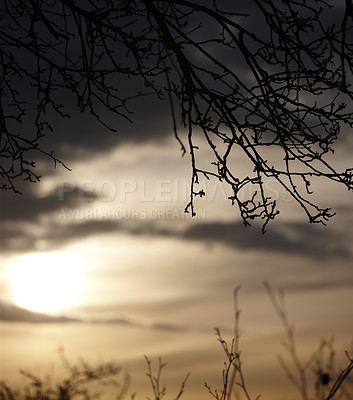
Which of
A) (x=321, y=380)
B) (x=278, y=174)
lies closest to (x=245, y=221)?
(x=278, y=174)

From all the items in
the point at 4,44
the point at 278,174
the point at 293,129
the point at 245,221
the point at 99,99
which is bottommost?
the point at 245,221

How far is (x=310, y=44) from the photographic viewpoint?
651cm

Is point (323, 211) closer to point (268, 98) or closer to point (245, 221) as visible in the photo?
point (245, 221)

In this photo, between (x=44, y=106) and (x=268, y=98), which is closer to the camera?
(x=268, y=98)

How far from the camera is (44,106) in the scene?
7.26 meters

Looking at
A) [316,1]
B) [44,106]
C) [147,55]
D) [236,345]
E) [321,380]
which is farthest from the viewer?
[44,106]

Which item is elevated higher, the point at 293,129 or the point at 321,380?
the point at 293,129

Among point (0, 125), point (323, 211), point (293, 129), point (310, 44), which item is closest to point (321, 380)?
point (323, 211)

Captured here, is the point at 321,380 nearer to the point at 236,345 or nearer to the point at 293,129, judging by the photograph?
the point at 236,345

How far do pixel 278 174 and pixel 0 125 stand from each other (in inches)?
124

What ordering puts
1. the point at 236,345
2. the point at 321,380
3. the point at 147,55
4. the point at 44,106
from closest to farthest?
the point at 321,380 → the point at 236,345 → the point at 147,55 → the point at 44,106

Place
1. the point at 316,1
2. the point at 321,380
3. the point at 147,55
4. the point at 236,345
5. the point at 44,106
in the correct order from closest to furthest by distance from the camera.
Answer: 1. the point at 321,380
2. the point at 236,345
3. the point at 316,1
4. the point at 147,55
5. the point at 44,106

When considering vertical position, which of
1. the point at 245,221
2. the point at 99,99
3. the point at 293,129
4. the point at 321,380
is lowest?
the point at 321,380

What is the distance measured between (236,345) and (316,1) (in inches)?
145
